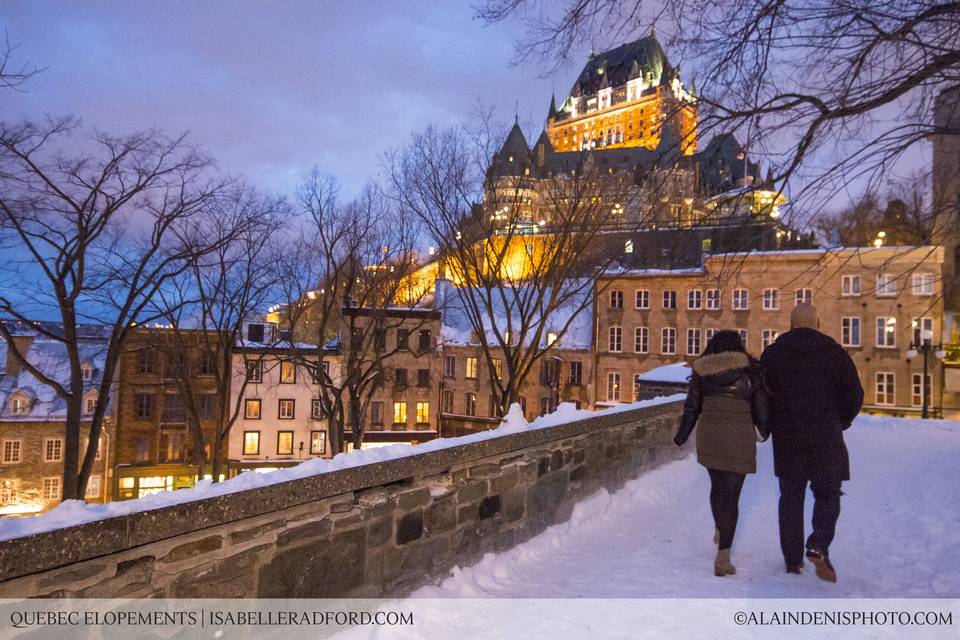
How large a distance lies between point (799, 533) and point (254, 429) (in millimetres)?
34020

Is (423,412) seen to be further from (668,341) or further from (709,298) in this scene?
(709,298)

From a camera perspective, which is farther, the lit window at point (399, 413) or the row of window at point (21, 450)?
the lit window at point (399, 413)

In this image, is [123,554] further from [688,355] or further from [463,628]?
[688,355]

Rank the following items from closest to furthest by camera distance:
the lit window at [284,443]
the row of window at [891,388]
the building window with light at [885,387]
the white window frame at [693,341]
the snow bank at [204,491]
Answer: the snow bank at [204,491], the row of window at [891,388], the building window with light at [885,387], the lit window at [284,443], the white window frame at [693,341]

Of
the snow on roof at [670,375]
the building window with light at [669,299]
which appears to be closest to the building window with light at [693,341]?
the building window with light at [669,299]

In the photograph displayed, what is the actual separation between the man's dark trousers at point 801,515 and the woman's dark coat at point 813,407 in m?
0.07

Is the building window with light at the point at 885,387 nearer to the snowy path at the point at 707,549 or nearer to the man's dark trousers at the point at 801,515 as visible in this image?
the snowy path at the point at 707,549

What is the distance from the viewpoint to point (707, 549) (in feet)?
14.6

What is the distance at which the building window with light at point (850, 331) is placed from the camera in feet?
111

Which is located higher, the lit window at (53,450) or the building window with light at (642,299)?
the building window with light at (642,299)

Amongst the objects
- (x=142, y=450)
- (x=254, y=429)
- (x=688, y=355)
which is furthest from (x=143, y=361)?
(x=688, y=355)

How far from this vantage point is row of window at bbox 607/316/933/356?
3275cm

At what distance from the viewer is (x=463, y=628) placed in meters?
3.09

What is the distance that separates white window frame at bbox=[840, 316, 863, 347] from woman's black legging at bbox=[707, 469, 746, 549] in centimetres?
3532
